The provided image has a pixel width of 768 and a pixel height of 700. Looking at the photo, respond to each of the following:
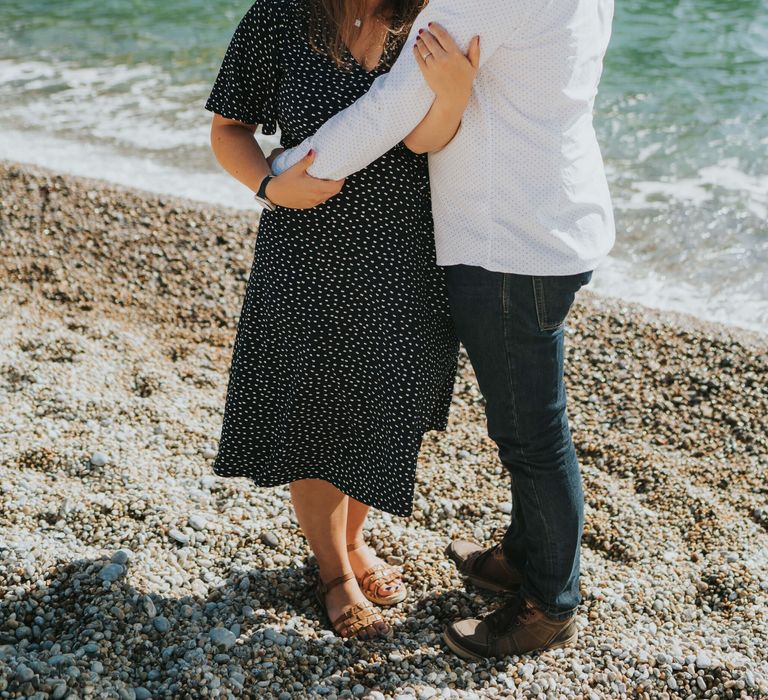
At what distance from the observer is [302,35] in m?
2.41

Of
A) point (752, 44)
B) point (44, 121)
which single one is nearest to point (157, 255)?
point (44, 121)

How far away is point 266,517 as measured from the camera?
135 inches

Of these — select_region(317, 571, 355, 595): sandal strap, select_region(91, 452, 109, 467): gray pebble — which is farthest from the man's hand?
select_region(91, 452, 109, 467): gray pebble

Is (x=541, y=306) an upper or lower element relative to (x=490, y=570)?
upper

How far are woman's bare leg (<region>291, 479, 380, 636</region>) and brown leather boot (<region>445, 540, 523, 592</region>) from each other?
42cm

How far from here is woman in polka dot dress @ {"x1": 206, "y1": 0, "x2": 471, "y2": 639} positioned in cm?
235

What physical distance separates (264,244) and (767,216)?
5.63 m

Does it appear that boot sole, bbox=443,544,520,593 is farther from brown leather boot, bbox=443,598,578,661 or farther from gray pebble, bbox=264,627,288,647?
gray pebble, bbox=264,627,288,647

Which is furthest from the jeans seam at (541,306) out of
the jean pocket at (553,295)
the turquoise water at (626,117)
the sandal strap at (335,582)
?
the turquoise water at (626,117)

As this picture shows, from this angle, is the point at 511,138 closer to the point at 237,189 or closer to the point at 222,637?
the point at 222,637

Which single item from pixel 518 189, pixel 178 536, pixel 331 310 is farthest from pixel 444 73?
pixel 178 536

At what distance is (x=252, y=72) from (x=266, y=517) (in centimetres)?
174

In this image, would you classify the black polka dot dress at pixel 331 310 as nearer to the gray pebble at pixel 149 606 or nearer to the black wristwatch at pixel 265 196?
the black wristwatch at pixel 265 196

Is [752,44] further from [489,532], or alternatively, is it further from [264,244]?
[264,244]
